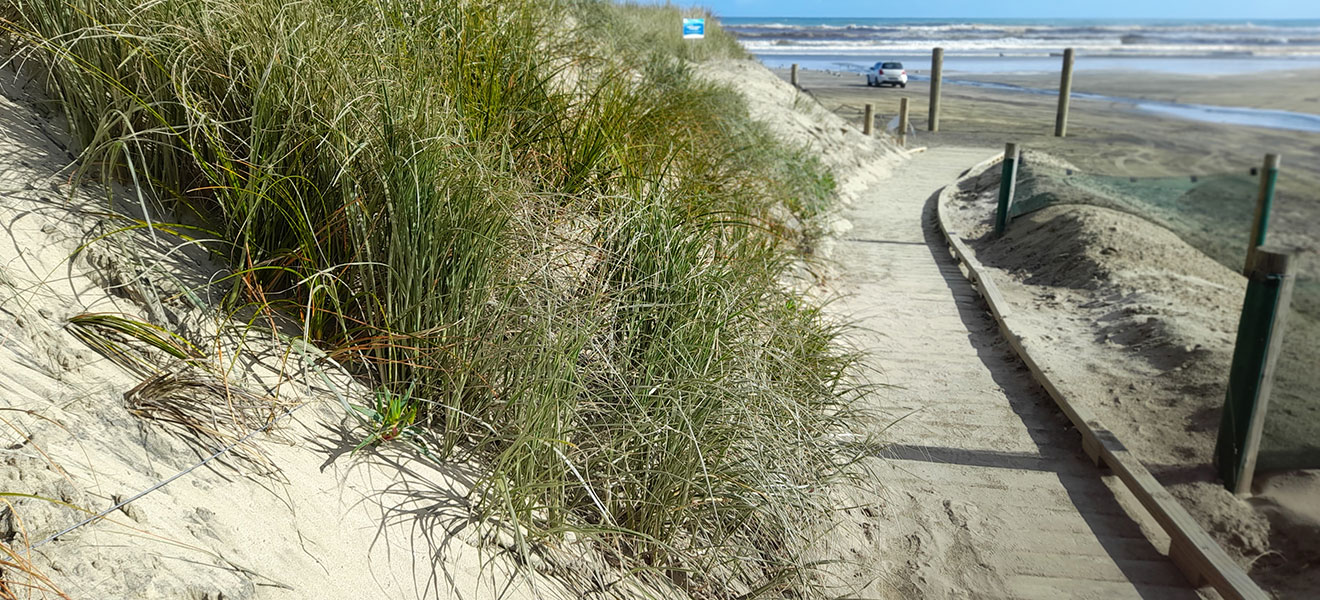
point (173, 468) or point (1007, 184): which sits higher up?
point (173, 468)

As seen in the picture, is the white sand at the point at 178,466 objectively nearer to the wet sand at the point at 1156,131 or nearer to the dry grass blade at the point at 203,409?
the dry grass blade at the point at 203,409

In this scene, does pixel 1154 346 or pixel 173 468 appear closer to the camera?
pixel 173 468

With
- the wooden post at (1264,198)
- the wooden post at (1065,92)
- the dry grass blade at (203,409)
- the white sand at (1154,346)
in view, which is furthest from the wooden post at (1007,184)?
the dry grass blade at (203,409)

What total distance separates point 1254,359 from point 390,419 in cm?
406

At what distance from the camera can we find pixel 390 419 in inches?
104

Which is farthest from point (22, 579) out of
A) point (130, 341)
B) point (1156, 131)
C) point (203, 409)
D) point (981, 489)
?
point (1156, 131)

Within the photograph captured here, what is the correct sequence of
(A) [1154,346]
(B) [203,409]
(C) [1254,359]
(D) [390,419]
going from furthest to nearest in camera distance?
(A) [1154,346] → (C) [1254,359] → (D) [390,419] → (B) [203,409]

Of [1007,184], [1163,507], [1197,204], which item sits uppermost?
[1007,184]

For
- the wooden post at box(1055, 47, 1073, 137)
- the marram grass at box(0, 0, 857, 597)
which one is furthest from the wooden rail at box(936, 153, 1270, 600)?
the wooden post at box(1055, 47, 1073, 137)

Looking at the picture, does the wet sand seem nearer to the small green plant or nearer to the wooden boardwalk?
the wooden boardwalk

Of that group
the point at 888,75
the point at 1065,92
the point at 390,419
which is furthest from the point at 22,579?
the point at 888,75

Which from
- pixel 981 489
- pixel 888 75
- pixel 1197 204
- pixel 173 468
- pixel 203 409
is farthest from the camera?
pixel 888 75

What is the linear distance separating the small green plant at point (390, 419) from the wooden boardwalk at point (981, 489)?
1913 millimetres

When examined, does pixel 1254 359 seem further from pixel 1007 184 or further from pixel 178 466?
pixel 1007 184
